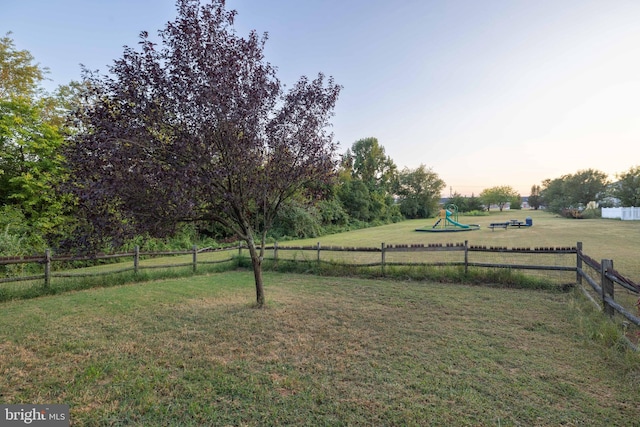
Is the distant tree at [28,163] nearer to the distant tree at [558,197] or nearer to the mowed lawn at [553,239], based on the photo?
the mowed lawn at [553,239]

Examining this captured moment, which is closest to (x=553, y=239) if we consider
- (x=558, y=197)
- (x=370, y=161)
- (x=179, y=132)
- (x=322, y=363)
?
(x=322, y=363)

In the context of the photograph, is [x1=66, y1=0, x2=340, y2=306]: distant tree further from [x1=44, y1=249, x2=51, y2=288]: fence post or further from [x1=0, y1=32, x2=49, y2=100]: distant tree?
[x1=0, y1=32, x2=49, y2=100]: distant tree

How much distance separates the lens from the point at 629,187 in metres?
36.4

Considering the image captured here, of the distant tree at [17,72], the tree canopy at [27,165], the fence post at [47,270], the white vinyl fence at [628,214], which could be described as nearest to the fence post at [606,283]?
the fence post at [47,270]

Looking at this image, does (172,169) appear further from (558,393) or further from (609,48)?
(609,48)

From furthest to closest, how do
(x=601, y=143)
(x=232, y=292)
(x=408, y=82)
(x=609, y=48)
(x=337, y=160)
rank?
(x=601, y=143), (x=408, y=82), (x=609, y=48), (x=232, y=292), (x=337, y=160)

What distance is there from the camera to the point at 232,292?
760cm

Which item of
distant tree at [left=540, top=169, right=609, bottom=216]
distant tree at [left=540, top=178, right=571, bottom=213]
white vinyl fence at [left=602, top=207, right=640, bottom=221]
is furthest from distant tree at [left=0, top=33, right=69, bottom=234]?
distant tree at [left=540, top=178, right=571, bottom=213]

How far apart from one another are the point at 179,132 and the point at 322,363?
393 cm

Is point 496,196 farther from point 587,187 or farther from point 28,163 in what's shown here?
point 28,163

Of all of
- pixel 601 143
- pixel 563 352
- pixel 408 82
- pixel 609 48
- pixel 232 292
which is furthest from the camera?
pixel 601 143

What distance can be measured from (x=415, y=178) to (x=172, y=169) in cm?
5622

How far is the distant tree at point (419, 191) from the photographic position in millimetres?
54656

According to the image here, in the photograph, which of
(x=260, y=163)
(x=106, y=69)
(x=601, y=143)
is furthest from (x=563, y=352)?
(x=601, y=143)
